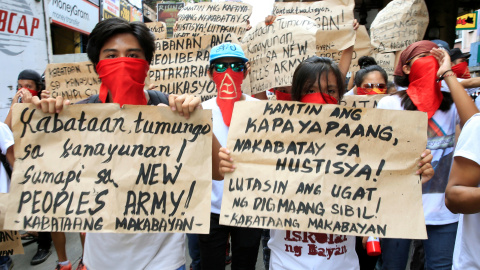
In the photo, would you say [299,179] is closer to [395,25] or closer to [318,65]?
[318,65]

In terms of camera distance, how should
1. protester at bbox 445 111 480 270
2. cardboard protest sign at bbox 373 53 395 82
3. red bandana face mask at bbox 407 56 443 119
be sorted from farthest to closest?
cardboard protest sign at bbox 373 53 395 82
red bandana face mask at bbox 407 56 443 119
protester at bbox 445 111 480 270

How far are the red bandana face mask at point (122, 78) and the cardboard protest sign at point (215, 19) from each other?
109 inches

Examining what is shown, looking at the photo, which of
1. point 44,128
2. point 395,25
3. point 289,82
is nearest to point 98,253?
point 44,128

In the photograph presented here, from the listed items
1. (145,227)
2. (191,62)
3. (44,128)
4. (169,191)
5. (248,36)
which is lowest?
(145,227)

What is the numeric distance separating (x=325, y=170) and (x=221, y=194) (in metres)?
0.97

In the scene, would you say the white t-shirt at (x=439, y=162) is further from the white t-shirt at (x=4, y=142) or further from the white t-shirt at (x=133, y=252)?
the white t-shirt at (x=4, y=142)

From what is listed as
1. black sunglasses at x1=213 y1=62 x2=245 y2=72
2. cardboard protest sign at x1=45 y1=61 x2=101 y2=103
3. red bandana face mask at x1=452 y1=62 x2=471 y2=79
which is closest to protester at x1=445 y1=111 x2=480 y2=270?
black sunglasses at x1=213 y1=62 x2=245 y2=72

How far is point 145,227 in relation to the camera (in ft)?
4.99

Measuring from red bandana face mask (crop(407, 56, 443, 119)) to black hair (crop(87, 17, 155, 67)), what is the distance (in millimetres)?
1832

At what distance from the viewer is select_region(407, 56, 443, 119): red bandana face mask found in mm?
2250

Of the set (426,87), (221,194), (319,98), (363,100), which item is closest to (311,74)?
(319,98)

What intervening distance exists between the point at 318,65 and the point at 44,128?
5.01ft

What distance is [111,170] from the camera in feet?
5.15

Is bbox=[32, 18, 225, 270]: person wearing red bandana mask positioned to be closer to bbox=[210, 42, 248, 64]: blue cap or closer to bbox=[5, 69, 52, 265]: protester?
bbox=[210, 42, 248, 64]: blue cap
